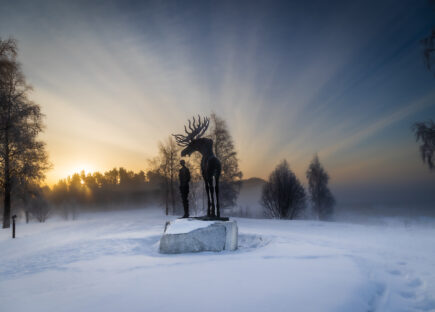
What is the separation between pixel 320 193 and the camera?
95.4 feet

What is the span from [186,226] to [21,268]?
3762 millimetres

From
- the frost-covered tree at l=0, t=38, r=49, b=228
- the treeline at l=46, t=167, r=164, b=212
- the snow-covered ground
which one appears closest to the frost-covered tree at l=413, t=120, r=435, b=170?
the snow-covered ground

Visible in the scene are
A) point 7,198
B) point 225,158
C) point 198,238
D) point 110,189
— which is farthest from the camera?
point 110,189

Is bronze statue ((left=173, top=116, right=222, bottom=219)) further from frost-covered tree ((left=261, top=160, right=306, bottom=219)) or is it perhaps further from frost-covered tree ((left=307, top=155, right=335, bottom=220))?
frost-covered tree ((left=307, top=155, right=335, bottom=220))

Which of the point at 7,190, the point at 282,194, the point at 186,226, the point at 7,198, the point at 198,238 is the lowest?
the point at 198,238

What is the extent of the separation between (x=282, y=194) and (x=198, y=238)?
15.5 meters

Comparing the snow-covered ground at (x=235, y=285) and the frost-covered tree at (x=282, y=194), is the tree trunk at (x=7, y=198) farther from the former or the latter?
the frost-covered tree at (x=282, y=194)

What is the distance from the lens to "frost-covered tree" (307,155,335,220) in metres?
28.9

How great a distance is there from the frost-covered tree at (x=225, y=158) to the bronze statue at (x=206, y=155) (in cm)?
1115

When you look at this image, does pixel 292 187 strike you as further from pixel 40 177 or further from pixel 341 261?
pixel 40 177

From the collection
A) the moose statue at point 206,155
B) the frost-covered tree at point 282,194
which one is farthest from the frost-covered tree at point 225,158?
the moose statue at point 206,155

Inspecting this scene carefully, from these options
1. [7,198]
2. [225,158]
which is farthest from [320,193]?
[7,198]

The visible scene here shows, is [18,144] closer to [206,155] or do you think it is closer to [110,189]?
[206,155]

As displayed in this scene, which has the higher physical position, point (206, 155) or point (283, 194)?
point (206, 155)
